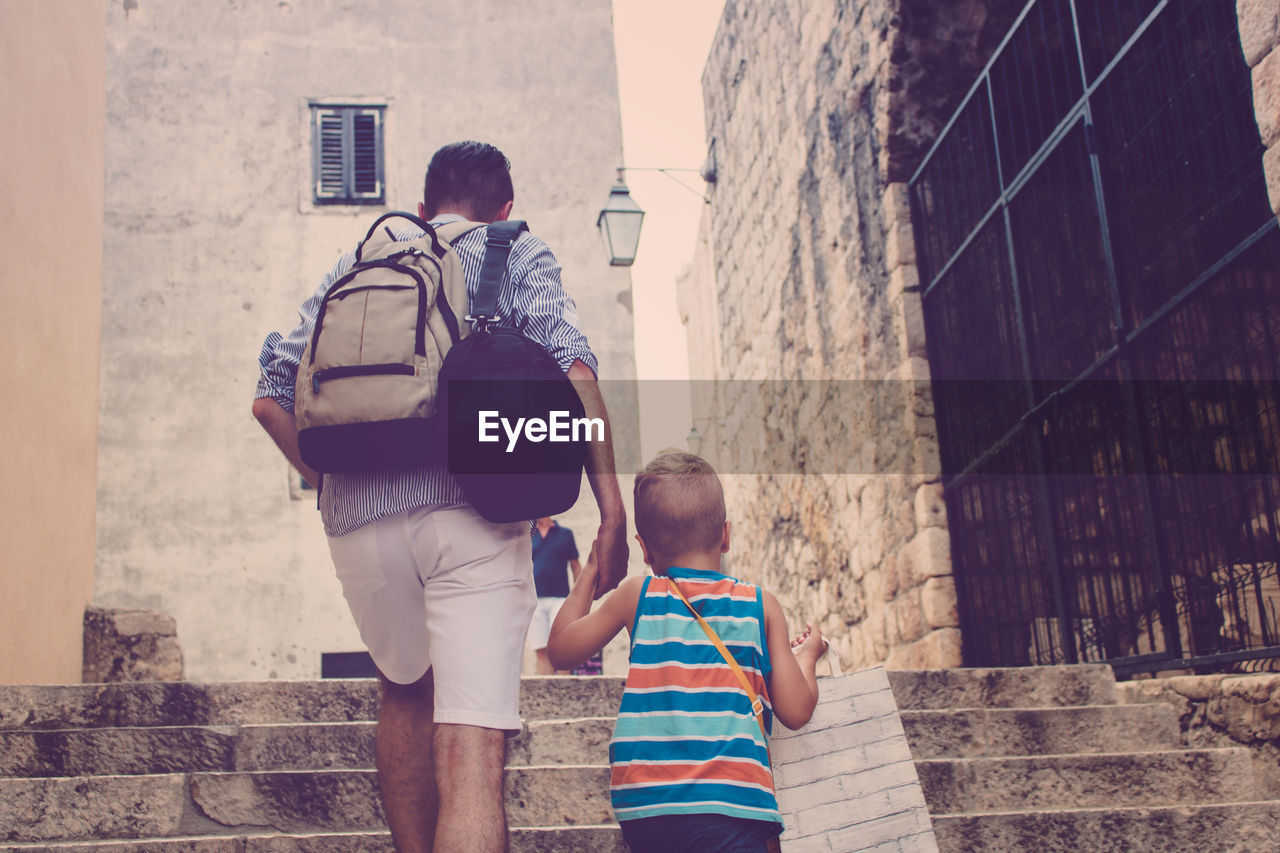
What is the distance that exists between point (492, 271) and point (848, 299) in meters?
4.63

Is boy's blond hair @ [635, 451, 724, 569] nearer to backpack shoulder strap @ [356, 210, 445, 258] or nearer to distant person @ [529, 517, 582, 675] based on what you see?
backpack shoulder strap @ [356, 210, 445, 258]

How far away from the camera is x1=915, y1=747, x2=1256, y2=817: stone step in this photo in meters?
3.18

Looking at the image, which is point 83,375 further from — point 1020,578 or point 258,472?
point 1020,578

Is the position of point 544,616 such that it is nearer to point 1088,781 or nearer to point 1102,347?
point 1102,347

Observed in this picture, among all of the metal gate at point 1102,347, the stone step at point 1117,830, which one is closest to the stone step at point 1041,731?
the metal gate at point 1102,347

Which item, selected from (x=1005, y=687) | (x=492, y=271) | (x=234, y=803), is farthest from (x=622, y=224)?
(x=492, y=271)

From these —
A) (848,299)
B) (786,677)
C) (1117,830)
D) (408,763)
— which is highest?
(848,299)

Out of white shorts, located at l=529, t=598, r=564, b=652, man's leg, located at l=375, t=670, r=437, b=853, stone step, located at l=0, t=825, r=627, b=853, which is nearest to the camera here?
man's leg, located at l=375, t=670, r=437, b=853

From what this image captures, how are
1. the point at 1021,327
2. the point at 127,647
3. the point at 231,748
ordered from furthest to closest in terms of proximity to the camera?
the point at 127,647, the point at 1021,327, the point at 231,748

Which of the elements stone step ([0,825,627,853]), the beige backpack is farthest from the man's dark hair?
stone step ([0,825,627,853])

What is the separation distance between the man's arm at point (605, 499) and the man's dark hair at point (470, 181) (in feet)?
1.44

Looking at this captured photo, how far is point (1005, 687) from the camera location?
3.96 meters

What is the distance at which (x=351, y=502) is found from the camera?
2.03m

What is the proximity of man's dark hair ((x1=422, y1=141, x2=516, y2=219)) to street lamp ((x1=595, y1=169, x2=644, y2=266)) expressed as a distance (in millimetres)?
5609
